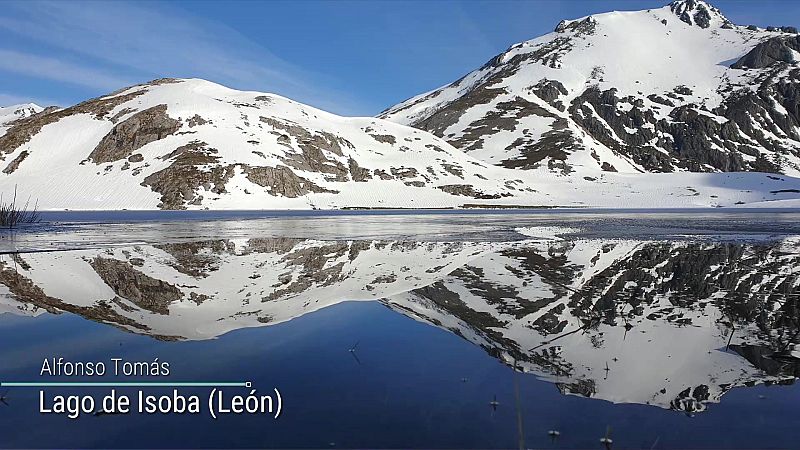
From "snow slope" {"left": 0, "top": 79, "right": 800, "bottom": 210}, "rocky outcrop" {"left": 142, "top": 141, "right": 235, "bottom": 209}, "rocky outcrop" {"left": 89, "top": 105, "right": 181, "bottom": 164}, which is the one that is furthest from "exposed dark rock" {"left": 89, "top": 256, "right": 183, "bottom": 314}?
"rocky outcrop" {"left": 89, "top": 105, "right": 181, "bottom": 164}

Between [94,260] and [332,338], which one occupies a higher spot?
[94,260]

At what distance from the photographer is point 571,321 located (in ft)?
34.0

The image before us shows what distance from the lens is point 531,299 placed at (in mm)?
12469

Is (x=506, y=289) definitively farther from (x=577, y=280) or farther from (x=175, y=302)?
(x=175, y=302)

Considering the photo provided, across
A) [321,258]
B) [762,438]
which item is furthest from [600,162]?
[762,438]

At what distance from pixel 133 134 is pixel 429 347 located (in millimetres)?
124090

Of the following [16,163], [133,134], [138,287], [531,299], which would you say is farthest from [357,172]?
[531,299]

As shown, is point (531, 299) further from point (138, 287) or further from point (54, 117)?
point (54, 117)

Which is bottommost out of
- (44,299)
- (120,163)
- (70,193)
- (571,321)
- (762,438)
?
(762,438)

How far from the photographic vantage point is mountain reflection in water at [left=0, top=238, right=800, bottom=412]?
25.3ft

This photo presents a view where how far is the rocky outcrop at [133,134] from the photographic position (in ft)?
371

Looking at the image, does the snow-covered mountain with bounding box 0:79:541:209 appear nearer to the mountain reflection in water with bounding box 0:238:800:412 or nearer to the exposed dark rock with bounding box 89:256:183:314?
the exposed dark rock with bounding box 89:256:183:314

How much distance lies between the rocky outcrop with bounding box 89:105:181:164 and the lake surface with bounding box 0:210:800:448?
107 meters

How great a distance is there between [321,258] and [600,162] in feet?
566
